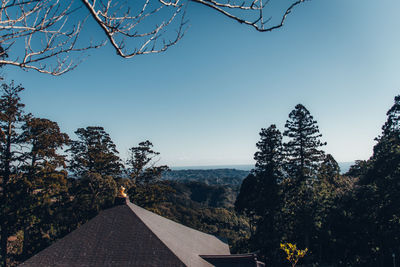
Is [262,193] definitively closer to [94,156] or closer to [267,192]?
[267,192]

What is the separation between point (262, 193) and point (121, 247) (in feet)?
58.6

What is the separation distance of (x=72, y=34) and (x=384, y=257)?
28.5m

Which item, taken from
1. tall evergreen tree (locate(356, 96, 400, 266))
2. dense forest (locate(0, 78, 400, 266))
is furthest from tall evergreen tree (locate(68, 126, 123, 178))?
tall evergreen tree (locate(356, 96, 400, 266))

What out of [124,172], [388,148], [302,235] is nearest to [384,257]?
[302,235]

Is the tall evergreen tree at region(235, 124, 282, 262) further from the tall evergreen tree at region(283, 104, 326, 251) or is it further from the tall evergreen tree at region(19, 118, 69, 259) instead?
the tall evergreen tree at region(19, 118, 69, 259)

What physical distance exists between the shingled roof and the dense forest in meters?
10.3

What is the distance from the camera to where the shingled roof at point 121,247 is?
912 centimetres

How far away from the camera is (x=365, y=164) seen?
67.8 ft

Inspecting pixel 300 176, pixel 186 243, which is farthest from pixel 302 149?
pixel 186 243

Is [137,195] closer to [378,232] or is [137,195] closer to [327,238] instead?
[327,238]

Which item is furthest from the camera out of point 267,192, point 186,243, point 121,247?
point 267,192

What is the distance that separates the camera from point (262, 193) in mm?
24234

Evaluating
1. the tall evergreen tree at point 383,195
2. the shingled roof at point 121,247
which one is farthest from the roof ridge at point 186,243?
the tall evergreen tree at point 383,195

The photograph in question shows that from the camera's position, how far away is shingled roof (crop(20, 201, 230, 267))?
9.12m
